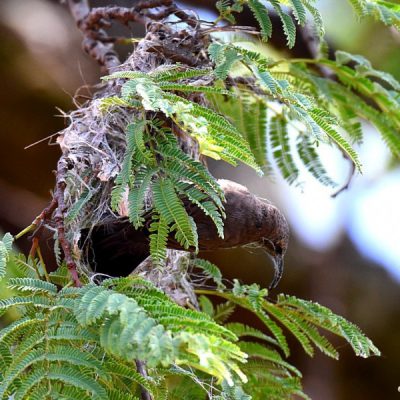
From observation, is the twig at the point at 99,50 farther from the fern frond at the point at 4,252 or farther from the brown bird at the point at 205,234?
the fern frond at the point at 4,252

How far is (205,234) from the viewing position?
158 cm

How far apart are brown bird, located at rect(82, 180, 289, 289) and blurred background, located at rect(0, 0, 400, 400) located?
1.25m

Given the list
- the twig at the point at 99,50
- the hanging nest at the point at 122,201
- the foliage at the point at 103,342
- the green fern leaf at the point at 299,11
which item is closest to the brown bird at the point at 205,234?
the hanging nest at the point at 122,201

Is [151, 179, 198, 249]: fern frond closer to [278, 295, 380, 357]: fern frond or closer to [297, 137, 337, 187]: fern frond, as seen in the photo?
[278, 295, 380, 357]: fern frond

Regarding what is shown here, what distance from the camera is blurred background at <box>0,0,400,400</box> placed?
126 inches

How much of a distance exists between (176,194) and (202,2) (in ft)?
5.60

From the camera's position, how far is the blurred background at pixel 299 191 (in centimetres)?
321

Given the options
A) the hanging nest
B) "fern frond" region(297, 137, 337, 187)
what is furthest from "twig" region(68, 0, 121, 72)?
"fern frond" region(297, 137, 337, 187)

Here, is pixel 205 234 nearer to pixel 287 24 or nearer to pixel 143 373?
pixel 143 373

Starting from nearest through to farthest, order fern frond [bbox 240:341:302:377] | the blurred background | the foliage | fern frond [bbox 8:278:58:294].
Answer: the foliage
fern frond [bbox 8:278:58:294]
fern frond [bbox 240:341:302:377]
the blurred background

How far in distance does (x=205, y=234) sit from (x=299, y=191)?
5.37 feet

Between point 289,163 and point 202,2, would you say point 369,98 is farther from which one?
point 202,2

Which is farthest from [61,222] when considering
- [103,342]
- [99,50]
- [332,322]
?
[99,50]

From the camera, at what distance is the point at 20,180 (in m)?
3.25
